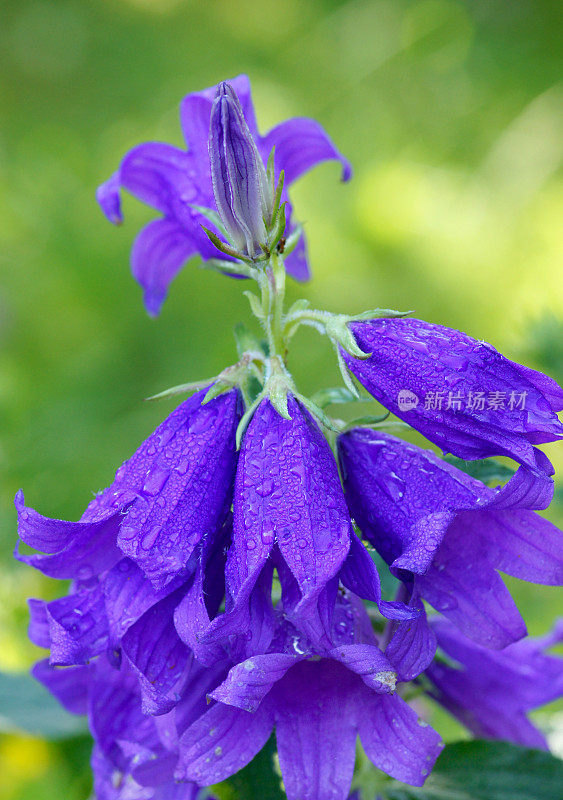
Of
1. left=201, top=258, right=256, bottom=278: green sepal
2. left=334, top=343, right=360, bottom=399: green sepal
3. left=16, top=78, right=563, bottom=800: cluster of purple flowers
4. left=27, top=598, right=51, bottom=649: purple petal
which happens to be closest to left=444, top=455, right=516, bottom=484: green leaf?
left=16, top=78, right=563, bottom=800: cluster of purple flowers

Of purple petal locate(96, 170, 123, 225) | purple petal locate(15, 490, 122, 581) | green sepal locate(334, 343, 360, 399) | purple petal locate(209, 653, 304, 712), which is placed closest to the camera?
purple petal locate(209, 653, 304, 712)

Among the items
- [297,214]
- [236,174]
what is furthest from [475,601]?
[297,214]

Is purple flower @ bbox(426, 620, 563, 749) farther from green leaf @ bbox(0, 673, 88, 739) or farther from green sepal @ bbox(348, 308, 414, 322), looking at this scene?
green leaf @ bbox(0, 673, 88, 739)

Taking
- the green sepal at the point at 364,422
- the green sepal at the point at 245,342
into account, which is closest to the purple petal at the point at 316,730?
the green sepal at the point at 364,422

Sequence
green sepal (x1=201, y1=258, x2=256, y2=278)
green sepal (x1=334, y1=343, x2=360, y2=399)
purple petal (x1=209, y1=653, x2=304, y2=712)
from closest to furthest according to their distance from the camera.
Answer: purple petal (x1=209, y1=653, x2=304, y2=712) → green sepal (x1=334, y1=343, x2=360, y2=399) → green sepal (x1=201, y1=258, x2=256, y2=278)

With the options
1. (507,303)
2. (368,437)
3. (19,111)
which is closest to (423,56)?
(507,303)

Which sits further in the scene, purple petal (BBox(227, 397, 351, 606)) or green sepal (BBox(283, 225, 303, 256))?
green sepal (BBox(283, 225, 303, 256))

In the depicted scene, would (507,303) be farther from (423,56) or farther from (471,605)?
(471,605)

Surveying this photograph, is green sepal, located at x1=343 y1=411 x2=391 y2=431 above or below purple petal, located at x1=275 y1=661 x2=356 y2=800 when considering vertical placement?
above

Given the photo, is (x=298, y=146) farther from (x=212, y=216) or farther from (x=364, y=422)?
(x=364, y=422)
